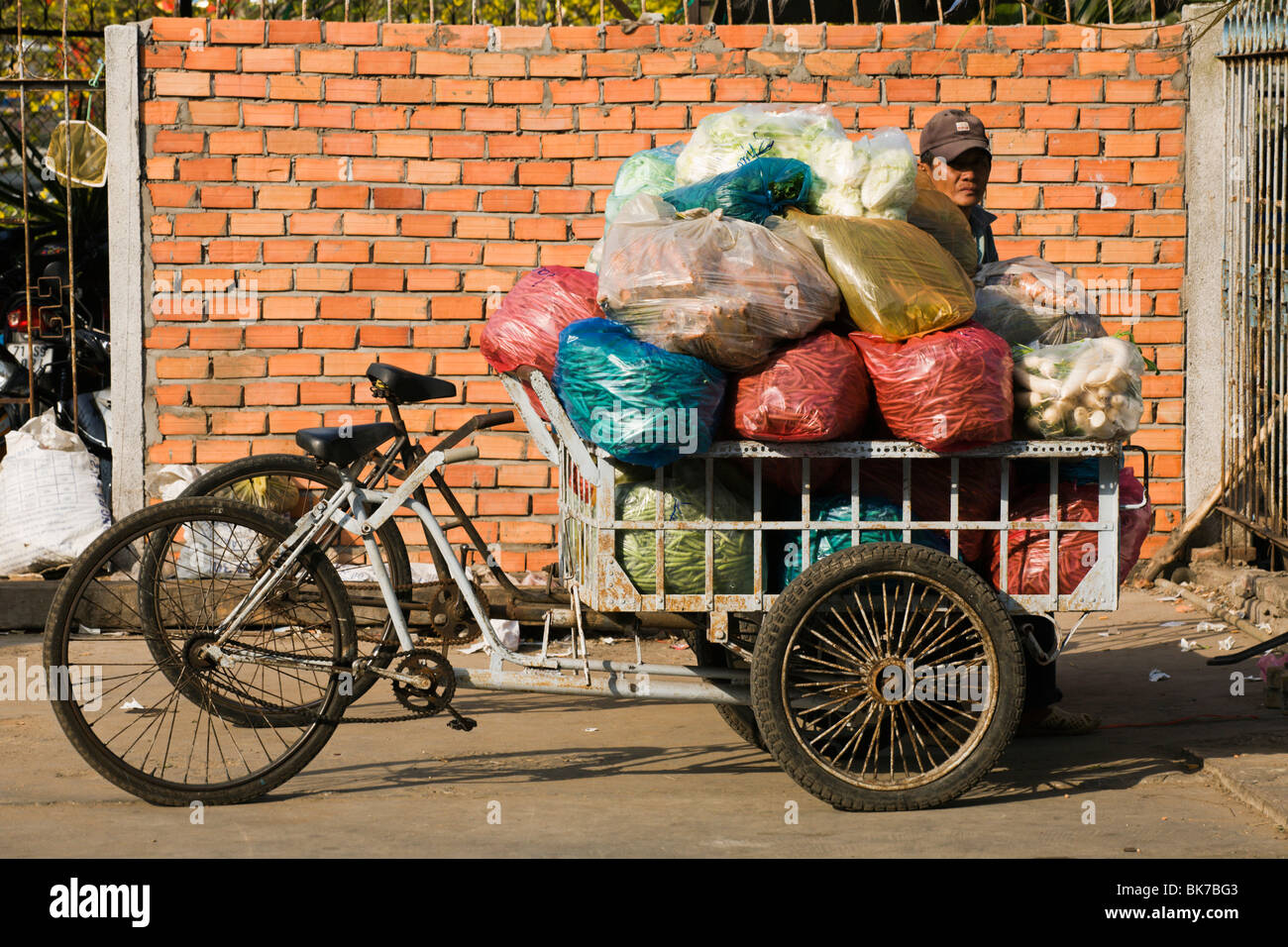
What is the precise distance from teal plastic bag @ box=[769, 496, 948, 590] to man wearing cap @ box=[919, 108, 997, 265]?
1.53 m

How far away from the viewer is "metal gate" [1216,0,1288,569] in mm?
6598

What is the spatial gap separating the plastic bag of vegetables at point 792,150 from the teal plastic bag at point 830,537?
2.90ft

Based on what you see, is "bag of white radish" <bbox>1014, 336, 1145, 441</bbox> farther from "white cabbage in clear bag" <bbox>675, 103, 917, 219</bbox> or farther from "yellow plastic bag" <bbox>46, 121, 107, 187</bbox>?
"yellow plastic bag" <bbox>46, 121, 107, 187</bbox>

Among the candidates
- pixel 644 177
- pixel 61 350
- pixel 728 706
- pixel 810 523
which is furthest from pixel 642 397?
pixel 61 350

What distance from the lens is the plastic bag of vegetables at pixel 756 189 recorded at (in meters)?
3.86

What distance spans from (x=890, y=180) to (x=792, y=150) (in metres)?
0.36

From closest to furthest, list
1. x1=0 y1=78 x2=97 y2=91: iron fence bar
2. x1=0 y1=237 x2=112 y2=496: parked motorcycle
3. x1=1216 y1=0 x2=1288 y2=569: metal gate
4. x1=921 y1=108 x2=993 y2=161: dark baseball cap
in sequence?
1. x1=921 y1=108 x2=993 y2=161: dark baseball cap
2. x1=1216 y1=0 x2=1288 y2=569: metal gate
3. x1=0 y1=78 x2=97 y2=91: iron fence bar
4. x1=0 y1=237 x2=112 y2=496: parked motorcycle

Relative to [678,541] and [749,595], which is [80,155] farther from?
[749,595]

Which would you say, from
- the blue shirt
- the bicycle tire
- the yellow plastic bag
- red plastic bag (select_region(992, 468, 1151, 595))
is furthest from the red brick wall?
red plastic bag (select_region(992, 468, 1151, 595))

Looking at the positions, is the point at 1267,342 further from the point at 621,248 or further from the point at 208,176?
the point at 208,176

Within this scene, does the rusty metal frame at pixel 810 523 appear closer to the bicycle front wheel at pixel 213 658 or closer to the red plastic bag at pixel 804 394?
the red plastic bag at pixel 804 394

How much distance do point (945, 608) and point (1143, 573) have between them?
11.9 feet

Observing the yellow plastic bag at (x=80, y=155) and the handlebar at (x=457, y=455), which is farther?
the yellow plastic bag at (x=80, y=155)

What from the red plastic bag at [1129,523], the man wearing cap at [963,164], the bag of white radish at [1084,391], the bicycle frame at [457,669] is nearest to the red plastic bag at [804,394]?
the bag of white radish at [1084,391]
